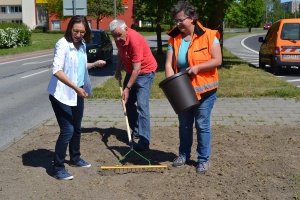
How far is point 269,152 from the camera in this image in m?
5.79

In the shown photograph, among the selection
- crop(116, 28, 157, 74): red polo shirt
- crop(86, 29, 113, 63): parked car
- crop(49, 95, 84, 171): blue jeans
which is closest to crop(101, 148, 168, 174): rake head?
crop(49, 95, 84, 171): blue jeans

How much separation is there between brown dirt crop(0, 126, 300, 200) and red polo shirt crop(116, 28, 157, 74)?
110 centimetres

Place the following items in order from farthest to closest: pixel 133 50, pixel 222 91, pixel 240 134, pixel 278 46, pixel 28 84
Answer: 1. pixel 278 46
2. pixel 28 84
3. pixel 222 91
4. pixel 240 134
5. pixel 133 50

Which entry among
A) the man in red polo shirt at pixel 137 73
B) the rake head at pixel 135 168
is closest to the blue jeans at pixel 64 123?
the rake head at pixel 135 168

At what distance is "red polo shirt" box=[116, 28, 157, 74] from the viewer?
18.5 feet

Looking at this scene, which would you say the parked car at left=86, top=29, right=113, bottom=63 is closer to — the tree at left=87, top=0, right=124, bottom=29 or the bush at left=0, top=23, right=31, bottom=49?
the bush at left=0, top=23, right=31, bottom=49

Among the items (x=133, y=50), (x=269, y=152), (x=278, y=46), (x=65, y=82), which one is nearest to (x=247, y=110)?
(x=269, y=152)

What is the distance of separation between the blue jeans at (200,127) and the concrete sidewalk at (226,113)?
7.40ft

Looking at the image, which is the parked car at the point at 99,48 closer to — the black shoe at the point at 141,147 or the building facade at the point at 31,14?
the black shoe at the point at 141,147

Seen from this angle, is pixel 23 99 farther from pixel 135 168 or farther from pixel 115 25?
pixel 135 168

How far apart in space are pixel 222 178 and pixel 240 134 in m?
2.01

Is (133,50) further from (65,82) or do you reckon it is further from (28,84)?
(28,84)

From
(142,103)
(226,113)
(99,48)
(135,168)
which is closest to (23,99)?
(226,113)

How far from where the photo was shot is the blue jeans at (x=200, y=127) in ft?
16.2
